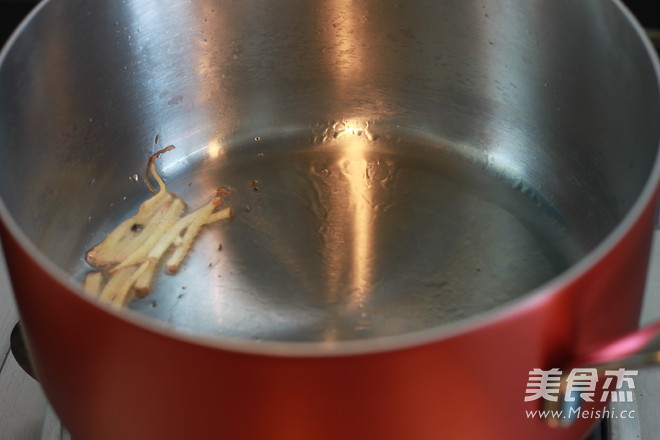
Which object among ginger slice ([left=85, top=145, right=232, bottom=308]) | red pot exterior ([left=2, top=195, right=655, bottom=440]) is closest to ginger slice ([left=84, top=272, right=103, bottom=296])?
ginger slice ([left=85, top=145, right=232, bottom=308])

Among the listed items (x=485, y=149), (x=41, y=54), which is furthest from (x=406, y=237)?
(x=41, y=54)

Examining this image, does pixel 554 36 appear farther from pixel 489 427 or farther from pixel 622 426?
pixel 489 427

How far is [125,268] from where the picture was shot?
92 cm

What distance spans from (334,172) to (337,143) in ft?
0.19

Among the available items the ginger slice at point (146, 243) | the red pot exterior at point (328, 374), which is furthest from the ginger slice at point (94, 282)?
the red pot exterior at point (328, 374)

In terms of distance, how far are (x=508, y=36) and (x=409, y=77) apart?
0.13m

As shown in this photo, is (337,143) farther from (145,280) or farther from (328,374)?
(328,374)

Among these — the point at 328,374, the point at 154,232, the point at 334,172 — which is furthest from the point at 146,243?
the point at 328,374

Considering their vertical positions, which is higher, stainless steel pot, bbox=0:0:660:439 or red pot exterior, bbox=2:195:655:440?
red pot exterior, bbox=2:195:655:440

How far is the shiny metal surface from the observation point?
0.85 m

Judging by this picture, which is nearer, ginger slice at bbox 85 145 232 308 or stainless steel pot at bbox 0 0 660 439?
stainless steel pot at bbox 0 0 660 439

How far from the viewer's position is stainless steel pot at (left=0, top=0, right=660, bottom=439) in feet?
1.78

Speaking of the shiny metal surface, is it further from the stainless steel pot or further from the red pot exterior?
the red pot exterior

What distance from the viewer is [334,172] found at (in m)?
1.03
